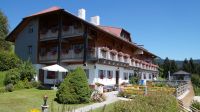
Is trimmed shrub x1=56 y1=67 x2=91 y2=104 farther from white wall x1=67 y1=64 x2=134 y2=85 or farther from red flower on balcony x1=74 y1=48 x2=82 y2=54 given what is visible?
red flower on balcony x1=74 y1=48 x2=82 y2=54

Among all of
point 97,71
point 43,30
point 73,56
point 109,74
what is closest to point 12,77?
point 73,56

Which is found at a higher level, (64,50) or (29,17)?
(29,17)

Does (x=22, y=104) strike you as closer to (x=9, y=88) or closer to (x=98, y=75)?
(x=9, y=88)

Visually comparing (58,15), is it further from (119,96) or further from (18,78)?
(119,96)

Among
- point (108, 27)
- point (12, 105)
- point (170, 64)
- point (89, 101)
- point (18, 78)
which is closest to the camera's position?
point (12, 105)

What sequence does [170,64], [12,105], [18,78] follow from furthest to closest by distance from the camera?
1. [170,64]
2. [18,78]
3. [12,105]

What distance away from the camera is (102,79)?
32.8 m

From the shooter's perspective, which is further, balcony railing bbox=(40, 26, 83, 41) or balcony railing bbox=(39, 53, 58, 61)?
balcony railing bbox=(39, 53, 58, 61)

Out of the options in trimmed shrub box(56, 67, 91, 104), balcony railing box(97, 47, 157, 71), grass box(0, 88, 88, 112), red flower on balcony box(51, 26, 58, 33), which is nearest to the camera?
grass box(0, 88, 88, 112)

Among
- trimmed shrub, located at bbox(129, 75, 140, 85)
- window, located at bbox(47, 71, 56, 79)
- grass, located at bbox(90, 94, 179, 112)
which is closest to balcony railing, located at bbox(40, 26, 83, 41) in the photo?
window, located at bbox(47, 71, 56, 79)

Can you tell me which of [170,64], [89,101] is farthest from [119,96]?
[170,64]

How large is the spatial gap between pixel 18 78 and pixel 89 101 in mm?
10453

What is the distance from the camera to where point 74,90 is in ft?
70.9

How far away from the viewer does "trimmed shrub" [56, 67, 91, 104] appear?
21.1m
